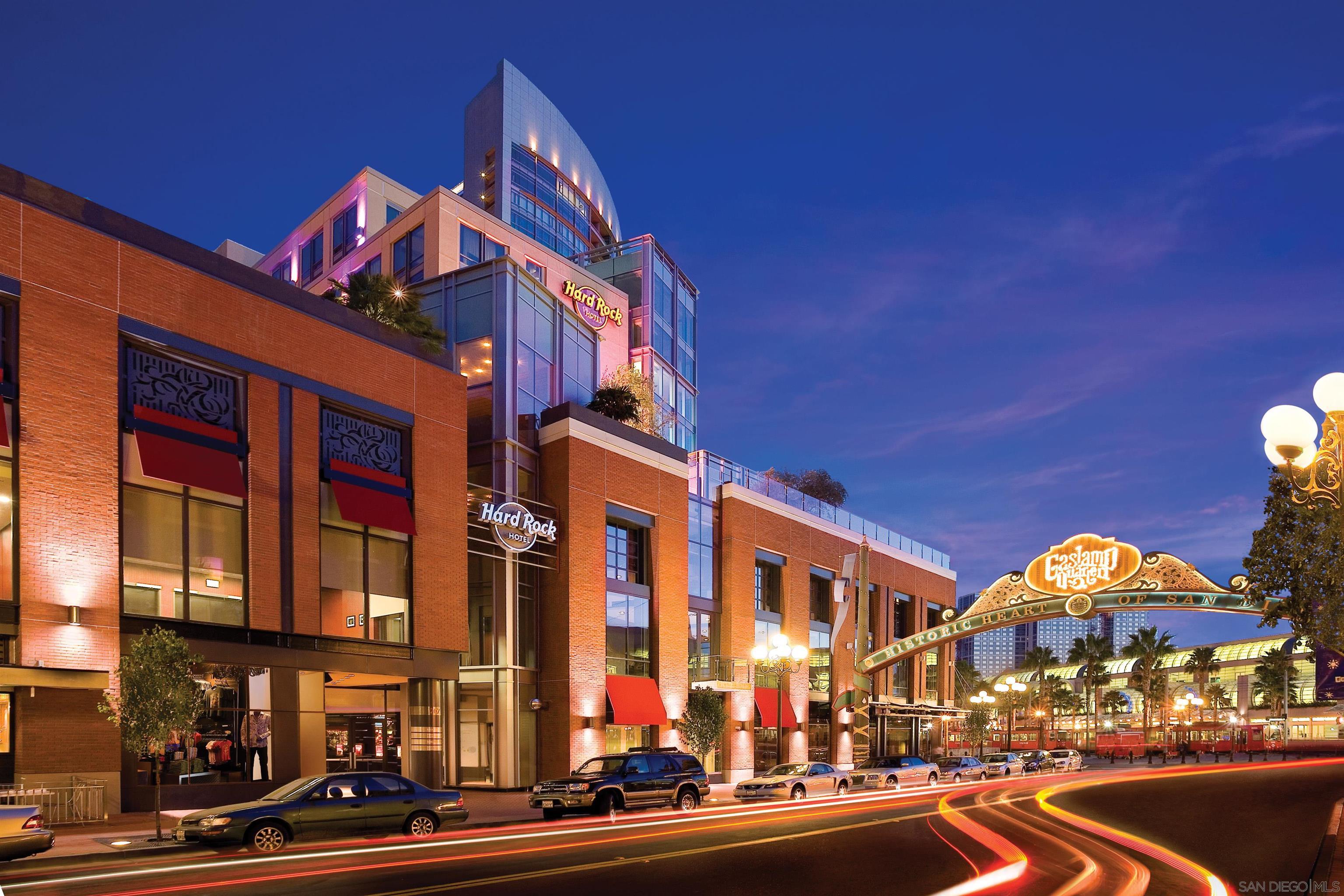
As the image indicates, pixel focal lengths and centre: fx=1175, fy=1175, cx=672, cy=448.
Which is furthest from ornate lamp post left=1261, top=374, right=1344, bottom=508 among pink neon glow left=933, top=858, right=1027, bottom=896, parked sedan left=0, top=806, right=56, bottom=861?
parked sedan left=0, top=806, right=56, bottom=861

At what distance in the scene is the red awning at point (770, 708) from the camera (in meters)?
53.4

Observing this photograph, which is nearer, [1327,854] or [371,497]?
[1327,854]

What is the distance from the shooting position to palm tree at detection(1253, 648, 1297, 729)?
398ft

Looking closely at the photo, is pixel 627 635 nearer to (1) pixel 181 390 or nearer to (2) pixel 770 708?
(2) pixel 770 708

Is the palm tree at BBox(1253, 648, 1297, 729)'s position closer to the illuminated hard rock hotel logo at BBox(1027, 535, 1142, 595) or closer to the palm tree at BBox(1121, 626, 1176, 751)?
the palm tree at BBox(1121, 626, 1176, 751)

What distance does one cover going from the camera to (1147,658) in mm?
103562

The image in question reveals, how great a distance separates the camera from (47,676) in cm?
2386

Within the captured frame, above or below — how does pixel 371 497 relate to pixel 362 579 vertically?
above

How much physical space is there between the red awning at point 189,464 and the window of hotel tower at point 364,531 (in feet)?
11.5

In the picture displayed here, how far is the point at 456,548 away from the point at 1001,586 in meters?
24.0

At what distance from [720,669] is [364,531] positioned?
22.5 m

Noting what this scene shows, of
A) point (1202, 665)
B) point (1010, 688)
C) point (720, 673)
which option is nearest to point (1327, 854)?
point (720, 673)

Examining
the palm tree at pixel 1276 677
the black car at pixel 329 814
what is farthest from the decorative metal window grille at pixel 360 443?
the palm tree at pixel 1276 677

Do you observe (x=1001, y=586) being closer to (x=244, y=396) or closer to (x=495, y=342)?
(x=495, y=342)
